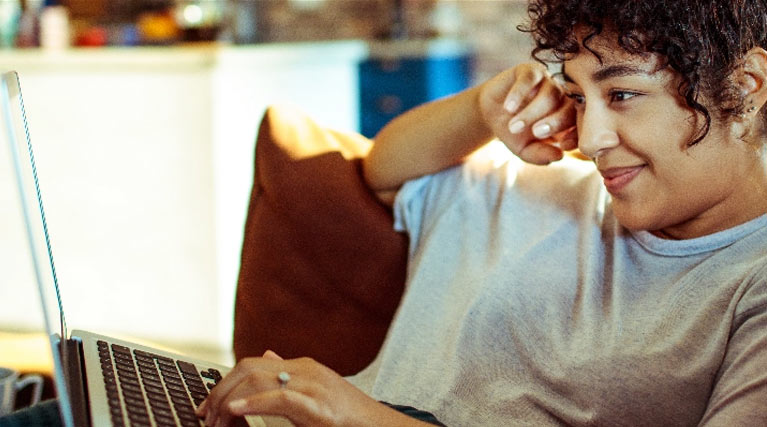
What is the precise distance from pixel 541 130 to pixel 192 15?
2501 millimetres

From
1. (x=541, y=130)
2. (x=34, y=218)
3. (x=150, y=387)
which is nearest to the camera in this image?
(x=34, y=218)

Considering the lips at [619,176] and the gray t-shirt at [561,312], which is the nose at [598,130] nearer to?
the lips at [619,176]

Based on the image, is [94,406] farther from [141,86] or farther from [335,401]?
[141,86]

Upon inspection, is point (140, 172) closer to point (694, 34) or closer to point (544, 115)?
point (544, 115)

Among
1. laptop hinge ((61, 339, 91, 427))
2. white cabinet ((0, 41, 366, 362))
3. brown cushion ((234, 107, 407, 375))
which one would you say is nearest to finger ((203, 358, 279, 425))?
laptop hinge ((61, 339, 91, 427))

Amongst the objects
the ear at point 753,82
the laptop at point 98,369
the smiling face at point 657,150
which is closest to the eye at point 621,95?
the smiling face at point 657,150

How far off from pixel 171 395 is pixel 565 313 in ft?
1.77

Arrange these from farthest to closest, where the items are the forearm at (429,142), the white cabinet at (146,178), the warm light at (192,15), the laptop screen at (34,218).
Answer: the warm light at (192,15), the white cabinet at (146,178), the forearm at (429,142), the laptop screen at (34,218)

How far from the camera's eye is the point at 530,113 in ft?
4.45

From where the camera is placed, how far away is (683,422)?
1.10m

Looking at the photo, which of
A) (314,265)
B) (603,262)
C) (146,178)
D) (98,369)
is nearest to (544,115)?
(603,262)

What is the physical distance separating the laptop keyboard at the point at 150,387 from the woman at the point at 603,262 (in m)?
0.04

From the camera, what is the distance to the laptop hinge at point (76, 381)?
92 centimetres

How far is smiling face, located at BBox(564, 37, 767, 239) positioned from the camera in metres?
1.13
